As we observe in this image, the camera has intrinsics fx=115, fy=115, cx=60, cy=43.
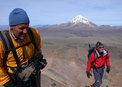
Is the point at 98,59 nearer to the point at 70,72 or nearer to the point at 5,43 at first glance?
the point at 5,43

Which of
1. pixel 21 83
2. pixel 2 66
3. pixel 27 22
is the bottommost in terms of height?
pixel 21 83

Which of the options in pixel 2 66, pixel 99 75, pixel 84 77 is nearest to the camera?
pixel 2 66

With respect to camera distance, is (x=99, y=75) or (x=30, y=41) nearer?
(x=30, y=41)

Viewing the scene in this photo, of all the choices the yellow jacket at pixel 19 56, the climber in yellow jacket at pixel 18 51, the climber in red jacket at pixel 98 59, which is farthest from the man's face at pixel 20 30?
the climber in red jacket at pixel 98 59

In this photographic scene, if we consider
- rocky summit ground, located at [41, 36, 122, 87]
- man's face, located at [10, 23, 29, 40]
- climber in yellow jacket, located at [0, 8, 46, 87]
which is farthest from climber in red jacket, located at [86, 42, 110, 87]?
man's face, located at [10, 23, 29, 40]

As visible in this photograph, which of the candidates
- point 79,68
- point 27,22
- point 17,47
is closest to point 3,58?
point 17,47

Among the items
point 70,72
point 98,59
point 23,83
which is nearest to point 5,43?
point 23,83

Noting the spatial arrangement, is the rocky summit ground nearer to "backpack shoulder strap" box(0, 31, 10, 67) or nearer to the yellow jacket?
the yellow jacket

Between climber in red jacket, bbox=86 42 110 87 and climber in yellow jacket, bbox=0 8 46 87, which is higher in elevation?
climber in yellow jacket, bbox=0 8 46 87

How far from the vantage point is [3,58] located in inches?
84.4

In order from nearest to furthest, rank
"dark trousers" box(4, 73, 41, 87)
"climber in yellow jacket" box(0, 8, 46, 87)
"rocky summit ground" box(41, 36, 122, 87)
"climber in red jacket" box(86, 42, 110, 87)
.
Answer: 1. "climber in yellow jacket" box(0, 8, 46, 87)
2. "dark trousers" box(4, 73, 41, 87)
3. "climber in red jacket" box(86, 42, 110, 87)
4. "rocky summit ground" box(41, 36, 122, 87)

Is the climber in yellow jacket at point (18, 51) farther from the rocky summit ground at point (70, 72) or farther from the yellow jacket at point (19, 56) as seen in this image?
the rocky summit ground at point (70, 72)

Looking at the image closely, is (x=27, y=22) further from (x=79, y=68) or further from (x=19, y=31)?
(x=79, y=68)

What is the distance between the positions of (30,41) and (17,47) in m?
0.34
